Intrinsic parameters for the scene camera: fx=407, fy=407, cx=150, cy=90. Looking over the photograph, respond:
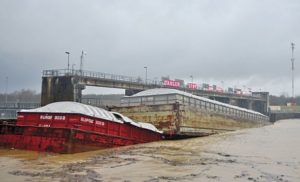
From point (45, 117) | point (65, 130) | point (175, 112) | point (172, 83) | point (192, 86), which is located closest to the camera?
point (65, 130)

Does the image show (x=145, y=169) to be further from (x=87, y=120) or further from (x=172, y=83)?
(x=172, y=83)

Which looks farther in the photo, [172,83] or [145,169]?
[172,83]

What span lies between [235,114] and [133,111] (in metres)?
18.1

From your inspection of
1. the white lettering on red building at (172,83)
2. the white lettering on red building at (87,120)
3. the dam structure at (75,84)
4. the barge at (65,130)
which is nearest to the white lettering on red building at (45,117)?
the barge at (65,130)

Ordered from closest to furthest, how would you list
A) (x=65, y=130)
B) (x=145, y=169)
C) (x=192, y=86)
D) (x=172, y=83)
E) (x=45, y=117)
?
(x=145, y=169), (x=65, y=130), (x=45, y=117), (x=172, y=83), (x=192, y=86)

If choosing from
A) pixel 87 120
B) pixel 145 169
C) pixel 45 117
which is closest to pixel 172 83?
pixel 45 117

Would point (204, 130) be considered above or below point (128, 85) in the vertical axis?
below

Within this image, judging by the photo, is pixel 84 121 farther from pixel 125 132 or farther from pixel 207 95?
pixel 207 95

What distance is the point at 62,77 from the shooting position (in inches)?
2195

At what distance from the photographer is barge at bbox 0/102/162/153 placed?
69.2 ft

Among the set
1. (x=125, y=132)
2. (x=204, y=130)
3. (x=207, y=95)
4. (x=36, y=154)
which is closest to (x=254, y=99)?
(x=207, y=95)

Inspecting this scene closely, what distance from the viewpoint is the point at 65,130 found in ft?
68.9

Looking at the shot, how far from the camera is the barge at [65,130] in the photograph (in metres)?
21.1

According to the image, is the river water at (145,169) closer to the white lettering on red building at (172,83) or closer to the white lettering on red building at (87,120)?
the white lettering on red building at (87,120)
